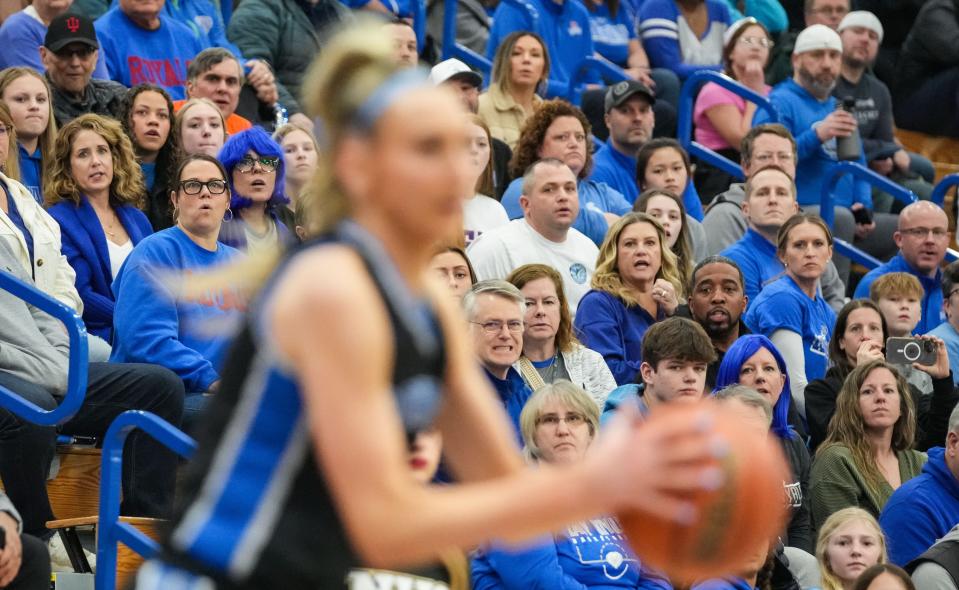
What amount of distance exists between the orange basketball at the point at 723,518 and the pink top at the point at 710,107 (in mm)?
9632

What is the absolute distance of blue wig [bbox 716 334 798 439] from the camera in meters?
7.58

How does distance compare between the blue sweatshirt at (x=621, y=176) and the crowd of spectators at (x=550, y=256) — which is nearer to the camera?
the crowd of spectators at (x=550, y=256)

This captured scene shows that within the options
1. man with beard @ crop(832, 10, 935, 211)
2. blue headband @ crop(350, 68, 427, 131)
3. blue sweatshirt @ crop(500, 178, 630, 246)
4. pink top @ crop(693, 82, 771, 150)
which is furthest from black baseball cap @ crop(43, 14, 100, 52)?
blue headband @ crop(350, 68, 427, 131)

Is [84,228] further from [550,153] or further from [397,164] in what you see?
[397,164]

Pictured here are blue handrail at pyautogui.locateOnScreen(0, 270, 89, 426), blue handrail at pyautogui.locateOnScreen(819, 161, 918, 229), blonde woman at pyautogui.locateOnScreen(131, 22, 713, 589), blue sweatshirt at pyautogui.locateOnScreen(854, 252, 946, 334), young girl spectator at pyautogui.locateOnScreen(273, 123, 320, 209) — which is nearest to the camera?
blonde woman at pyautogui.locateOnScreen(131, 22, 713, 589)

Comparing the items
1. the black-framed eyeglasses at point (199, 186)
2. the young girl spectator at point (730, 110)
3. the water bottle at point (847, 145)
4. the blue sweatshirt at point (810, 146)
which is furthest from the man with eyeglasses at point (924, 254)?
the black-framed eyeglasses at point (199, 186)

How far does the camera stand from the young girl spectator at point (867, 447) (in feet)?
24.6

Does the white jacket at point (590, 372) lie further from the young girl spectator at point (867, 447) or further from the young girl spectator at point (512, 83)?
the young girl spectator at point (512, 83)

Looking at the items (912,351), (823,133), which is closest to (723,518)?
(912,351)

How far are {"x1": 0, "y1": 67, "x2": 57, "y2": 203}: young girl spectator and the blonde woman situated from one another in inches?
217

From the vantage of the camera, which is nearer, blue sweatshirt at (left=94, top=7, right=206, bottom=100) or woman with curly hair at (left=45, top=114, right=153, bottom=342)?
woman with curly hair at (left=45, top=114, right=153, bottom=342)

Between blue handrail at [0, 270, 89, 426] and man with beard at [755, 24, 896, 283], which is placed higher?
man with beard at [755, 24, 896, 283]

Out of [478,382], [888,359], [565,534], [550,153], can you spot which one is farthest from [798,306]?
[478,382]

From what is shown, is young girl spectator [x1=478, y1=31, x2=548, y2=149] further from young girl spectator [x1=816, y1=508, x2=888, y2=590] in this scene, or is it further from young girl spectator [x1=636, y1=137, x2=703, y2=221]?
young girl spectator [x1=816, y1=508, x2=888, y2=590]
